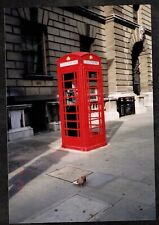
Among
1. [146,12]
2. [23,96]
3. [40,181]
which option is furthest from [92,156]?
[146,12]

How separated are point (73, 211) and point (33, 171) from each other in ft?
5.68

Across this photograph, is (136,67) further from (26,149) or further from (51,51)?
(26,149)

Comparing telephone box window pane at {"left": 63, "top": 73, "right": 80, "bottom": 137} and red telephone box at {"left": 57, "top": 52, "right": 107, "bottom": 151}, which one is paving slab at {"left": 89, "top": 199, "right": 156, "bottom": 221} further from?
telephone box window pane at {"left": 63, "top": 73, "right": 80, "bottom": 137}

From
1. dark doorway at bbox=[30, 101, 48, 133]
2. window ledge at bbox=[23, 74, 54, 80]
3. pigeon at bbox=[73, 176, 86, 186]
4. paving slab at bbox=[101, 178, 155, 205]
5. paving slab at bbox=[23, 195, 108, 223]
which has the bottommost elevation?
paving slab at bbox=[23, 195, 108, 223]

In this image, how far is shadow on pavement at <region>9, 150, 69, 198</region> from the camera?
3.99m

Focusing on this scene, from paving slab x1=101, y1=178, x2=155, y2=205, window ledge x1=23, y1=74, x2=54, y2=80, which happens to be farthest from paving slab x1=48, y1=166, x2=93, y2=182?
window ledge x1=23, y1=74, x2=54, y2=80

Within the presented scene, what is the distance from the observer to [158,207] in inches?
111

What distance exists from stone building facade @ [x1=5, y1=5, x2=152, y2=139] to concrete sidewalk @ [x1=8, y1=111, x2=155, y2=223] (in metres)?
2.68

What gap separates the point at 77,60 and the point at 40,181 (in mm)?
2748

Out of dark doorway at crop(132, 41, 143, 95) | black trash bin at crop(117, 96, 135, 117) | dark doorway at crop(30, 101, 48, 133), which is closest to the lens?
dark doorway at crop(30, 101, 48, 133)

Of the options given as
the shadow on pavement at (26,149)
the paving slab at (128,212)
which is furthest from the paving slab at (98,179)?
the shadow on pavement at (26,149)

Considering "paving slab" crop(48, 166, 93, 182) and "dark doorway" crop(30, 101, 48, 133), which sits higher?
"dark doorway" crop(30, 101, 48, 133)

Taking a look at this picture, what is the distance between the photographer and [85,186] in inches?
153

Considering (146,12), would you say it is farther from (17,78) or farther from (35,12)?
(17,78)
